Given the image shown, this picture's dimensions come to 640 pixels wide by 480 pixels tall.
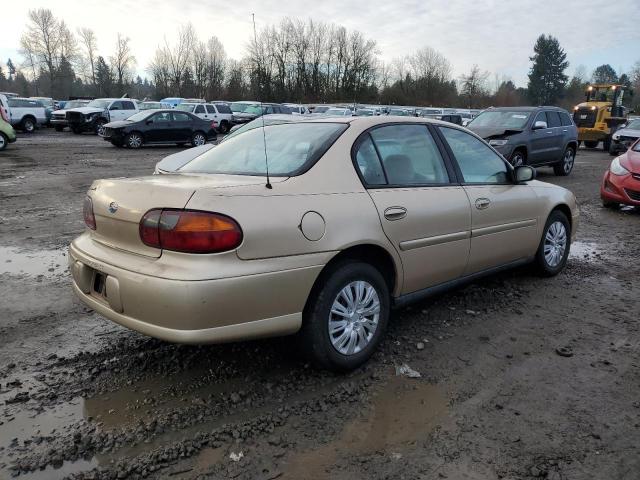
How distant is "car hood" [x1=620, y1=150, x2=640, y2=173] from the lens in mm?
8766

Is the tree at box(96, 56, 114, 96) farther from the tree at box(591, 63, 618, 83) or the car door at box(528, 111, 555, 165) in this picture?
the tree at box(591, 63, 618, 83)

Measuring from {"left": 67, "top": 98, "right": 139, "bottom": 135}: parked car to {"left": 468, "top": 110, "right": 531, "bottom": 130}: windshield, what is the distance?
1901cm

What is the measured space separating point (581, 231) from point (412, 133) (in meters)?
4.90

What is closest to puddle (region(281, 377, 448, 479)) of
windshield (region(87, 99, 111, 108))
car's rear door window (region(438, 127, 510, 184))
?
car's rear door window (region(438, 127, 510, 184))

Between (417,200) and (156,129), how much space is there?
19266 millimetres

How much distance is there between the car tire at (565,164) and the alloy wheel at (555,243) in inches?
386

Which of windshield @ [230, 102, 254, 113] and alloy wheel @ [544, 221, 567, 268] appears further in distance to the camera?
windshield @ [230, 102, 254, 113]

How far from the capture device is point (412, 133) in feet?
12.8

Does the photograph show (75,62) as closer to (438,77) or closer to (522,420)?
(438,77)

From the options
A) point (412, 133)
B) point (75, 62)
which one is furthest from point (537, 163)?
point (75, 62)

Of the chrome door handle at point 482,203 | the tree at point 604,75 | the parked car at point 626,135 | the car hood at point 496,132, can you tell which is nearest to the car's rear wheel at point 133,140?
the car hood at point 496,132

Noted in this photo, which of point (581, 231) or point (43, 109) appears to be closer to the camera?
point (581, 231)

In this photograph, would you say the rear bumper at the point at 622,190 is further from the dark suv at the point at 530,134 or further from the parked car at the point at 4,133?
the parked car at the point at 4,133

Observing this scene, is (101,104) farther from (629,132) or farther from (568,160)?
(629,132)
